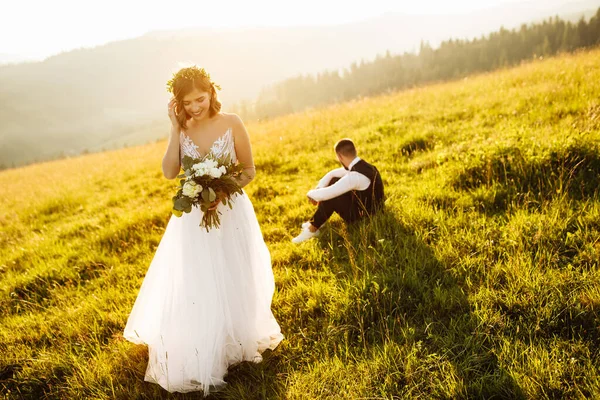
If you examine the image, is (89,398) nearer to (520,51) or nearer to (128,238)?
(128,238)

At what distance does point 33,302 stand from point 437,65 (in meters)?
98.1

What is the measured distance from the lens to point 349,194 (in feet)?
17.6

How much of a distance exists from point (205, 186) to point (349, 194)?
2.70 metres

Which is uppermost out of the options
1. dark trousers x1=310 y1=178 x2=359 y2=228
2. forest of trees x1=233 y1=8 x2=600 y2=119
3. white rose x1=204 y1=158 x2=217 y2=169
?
forest of trees x1=233 y1=8 x2=600 y2=119

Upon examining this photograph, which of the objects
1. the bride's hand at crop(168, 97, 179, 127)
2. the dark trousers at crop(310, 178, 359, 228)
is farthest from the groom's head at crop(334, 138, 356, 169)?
the bride's hand at crop(168, 97, 179, 127)

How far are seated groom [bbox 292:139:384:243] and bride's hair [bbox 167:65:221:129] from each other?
89.5 inches

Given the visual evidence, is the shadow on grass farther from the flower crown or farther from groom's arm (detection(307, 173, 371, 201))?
the flower crown

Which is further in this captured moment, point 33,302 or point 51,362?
point 33,302

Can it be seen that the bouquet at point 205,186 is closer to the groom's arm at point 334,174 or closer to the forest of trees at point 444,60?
the groom's arm at point 334,174

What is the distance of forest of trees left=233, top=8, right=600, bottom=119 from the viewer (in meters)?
72.1

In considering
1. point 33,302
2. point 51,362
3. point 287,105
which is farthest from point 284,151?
point 287,105

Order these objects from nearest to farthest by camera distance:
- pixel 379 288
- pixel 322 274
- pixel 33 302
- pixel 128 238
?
pixel 379 288 → pixel 322 274 → pixel 33 302 → pixel 128 238

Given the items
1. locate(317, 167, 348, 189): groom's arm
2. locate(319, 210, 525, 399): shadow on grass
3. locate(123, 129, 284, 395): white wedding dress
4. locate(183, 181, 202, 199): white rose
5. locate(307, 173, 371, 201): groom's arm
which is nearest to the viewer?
locate(319, 210, 525, 399): shadow on grass

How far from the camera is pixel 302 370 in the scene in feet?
10.8
